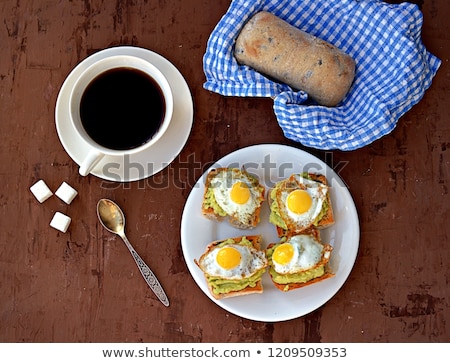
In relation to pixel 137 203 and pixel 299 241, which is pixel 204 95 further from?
pixel 299 241

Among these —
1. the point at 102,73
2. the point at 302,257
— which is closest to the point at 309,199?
the point at 302,257

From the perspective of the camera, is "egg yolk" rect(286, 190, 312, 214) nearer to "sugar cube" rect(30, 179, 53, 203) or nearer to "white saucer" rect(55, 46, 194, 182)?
"white saucer" rect(55, 46, 194, 182)

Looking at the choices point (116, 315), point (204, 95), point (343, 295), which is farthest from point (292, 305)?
point (204, 95)

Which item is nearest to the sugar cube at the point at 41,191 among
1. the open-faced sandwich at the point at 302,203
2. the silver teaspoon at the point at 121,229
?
the silver teaspoon at the point at 121,229

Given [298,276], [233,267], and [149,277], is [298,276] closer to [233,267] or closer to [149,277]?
[233,267]

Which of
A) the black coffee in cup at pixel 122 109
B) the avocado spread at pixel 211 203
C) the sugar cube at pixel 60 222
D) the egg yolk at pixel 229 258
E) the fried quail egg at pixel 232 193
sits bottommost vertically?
the sugar cube at pixel 60 222

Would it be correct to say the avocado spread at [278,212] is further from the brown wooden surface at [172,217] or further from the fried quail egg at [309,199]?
the brown wooden surface at [172,217]
